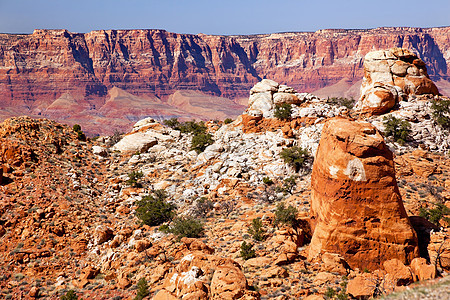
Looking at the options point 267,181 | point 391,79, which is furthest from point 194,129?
point 391,79

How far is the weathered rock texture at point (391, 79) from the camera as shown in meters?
35.0

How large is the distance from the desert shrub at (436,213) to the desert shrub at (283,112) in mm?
19525

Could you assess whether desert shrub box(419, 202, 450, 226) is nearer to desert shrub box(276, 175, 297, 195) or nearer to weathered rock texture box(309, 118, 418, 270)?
weathered rock texture box(309, 118, 418, 270)

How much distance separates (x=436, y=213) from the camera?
2003cm

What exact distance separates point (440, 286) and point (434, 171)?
20051 mm

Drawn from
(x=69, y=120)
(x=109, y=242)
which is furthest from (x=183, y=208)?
(x=69, y=120)

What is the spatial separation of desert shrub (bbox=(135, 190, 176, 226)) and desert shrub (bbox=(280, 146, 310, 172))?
11.8 m

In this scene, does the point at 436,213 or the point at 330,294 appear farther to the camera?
the point at 436,213

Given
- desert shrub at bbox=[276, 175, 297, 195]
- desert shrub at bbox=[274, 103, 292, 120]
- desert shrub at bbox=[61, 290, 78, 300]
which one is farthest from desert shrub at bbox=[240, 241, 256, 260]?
desert shrub at bbox=[274, 103, 292, 120]

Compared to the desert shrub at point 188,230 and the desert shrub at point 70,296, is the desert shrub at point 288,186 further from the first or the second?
the desert shrub at point 70,296

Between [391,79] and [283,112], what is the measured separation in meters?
12.6

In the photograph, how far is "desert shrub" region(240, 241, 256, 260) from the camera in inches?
731

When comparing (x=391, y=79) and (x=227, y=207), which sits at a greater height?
(x=391, y=79)

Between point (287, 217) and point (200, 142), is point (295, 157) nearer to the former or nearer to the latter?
point (287, 217)
